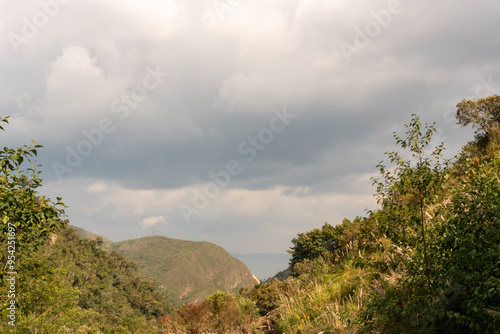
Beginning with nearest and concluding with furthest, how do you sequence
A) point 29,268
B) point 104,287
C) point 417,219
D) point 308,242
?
point 417,219, point 29,268, point 308,242, point 104,287

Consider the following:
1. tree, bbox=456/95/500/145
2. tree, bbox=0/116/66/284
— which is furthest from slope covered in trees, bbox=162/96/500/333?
tree, bbox=456/95/500/145

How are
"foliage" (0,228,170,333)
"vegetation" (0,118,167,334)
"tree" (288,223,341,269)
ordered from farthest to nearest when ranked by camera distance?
"foliage" (0,228,170,333) → "tree" (288,223,341,269) → "vegetation" (0,118,167,334)

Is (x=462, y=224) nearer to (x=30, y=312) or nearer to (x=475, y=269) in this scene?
(x=475, y=269)

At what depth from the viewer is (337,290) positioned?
884 centimetres

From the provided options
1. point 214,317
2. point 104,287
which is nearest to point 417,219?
point 214,317

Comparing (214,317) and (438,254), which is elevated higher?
(438,254)

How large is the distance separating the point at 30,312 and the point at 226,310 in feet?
43.3

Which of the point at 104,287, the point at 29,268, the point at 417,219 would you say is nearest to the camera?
the point at 417,219

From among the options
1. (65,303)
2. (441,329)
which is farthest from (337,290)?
(65,303)

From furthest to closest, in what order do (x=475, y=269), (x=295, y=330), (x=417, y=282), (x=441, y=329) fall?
(x=295, y=330) < (x=417, y=282) < (x=441, y=329) < (x=475, y=269)

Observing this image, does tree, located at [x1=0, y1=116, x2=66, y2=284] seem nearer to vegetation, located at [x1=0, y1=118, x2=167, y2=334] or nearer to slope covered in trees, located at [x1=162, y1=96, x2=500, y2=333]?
vegetation, located at [x1=0, y1=118, x2=167, y2=334]

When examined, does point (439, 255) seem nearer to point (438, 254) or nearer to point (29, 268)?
point (438, 254)

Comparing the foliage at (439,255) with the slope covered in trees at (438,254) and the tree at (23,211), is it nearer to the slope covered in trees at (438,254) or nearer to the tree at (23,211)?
the slope covered in trees at (438,254)

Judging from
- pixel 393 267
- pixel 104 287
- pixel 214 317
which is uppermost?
pixel 104 287
